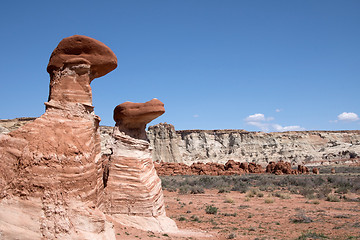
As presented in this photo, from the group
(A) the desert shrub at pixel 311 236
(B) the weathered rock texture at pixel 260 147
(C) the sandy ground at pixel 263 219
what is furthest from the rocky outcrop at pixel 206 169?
(A) the desert shrub at pixel 311 236

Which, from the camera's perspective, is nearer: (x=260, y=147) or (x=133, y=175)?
(x=133, y=175)

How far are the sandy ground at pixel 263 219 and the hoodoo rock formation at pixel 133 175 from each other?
0.62 m

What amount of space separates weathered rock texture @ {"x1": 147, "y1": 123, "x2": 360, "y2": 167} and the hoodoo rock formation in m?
46.7

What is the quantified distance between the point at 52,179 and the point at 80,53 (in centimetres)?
271

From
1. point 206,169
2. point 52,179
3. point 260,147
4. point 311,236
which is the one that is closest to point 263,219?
point 311,236

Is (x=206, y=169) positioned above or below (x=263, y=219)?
above

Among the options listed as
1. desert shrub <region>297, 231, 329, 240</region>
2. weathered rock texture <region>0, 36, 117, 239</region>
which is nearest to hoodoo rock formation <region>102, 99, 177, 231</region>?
weathered rock texture <region>0, 36, 117, 239</region>

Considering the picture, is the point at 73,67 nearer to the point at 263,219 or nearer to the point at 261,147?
the point at 263,219

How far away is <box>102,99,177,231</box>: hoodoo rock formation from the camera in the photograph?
815 centimetres

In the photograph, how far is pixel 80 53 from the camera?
639 centimetres

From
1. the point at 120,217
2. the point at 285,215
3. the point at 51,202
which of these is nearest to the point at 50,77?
the point at 51,202

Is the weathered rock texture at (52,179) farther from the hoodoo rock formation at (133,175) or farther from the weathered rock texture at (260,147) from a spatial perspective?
the weathered rock texture at (260,147)

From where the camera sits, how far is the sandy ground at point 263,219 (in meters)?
9.37

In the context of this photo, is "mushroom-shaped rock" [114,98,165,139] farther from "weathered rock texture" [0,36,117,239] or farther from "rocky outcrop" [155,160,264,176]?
"rocky outcrop" [155,160,264,176]
